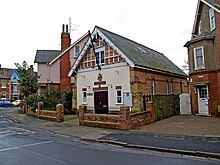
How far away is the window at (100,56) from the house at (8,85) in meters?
42.9

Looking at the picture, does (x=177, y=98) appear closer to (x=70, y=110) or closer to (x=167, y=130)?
(x=167, y=130)

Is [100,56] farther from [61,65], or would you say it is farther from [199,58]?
[61,65]

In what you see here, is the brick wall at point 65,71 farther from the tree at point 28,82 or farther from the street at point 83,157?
the street at point 83,157

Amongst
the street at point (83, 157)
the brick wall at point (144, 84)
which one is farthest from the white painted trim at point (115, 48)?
the street at point (83, 157)

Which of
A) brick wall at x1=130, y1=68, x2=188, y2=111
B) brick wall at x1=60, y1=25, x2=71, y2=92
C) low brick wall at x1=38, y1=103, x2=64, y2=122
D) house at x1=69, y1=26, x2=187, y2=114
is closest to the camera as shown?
brick wall at x1=130, y1=68, x2=188, y2=111

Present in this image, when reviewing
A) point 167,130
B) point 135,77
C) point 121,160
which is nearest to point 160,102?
point 135,77

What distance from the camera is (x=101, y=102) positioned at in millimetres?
19562

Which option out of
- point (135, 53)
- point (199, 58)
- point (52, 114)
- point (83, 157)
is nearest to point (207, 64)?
point (199, 58)

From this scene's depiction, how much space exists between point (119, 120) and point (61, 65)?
60.6 feet

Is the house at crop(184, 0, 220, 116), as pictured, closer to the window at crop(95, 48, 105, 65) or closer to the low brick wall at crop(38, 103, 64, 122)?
the window at crop(95, 48, 105, 65)

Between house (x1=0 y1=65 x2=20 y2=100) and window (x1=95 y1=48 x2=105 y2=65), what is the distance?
141 ft

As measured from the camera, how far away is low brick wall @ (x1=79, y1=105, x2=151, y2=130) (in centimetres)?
1329

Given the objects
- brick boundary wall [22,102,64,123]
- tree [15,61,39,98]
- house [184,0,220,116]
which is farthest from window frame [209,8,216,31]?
tree [15,61,39,98]

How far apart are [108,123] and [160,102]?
210 inches
